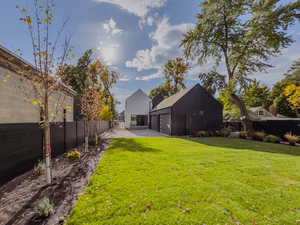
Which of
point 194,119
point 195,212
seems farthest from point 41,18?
point 194,119

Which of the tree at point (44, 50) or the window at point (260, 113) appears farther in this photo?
the window at point (260, 113)

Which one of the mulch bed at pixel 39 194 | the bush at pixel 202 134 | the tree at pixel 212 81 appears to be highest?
the tree at pixel 212 81

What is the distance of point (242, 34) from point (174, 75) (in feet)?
50.3

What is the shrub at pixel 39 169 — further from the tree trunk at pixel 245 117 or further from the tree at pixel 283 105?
the tree at pixel 283 105

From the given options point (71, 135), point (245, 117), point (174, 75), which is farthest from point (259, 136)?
point (174, 75)

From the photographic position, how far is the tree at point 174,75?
26344 millimetres

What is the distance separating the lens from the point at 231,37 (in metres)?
12.9

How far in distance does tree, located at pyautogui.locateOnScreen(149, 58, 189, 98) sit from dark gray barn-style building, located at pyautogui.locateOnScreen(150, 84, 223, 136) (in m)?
13.4

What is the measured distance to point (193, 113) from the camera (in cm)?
1423

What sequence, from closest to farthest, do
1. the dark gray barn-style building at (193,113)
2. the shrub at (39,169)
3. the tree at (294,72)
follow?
the shrub at (39,169)
the dark gray barn-style building at (193,113)
the tree at (294,72)

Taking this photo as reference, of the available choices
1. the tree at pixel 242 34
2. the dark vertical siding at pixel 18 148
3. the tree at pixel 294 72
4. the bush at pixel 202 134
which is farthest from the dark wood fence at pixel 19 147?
the tree at pixel 294 72

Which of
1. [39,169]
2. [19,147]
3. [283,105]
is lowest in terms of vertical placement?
[39,169]

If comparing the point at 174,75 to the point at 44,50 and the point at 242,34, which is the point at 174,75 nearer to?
the point at 242,34

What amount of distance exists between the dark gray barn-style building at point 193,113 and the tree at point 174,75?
1340 cm
